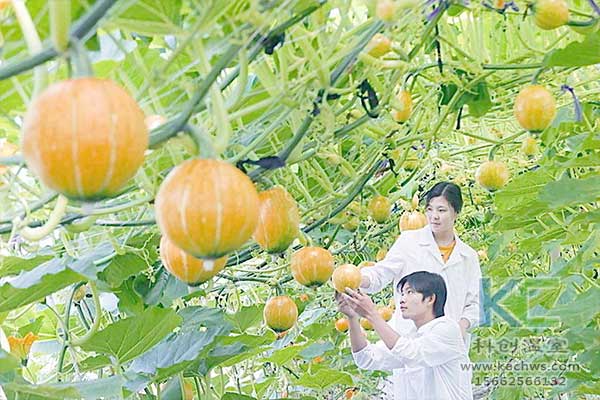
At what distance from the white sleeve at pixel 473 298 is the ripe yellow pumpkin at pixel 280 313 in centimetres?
150

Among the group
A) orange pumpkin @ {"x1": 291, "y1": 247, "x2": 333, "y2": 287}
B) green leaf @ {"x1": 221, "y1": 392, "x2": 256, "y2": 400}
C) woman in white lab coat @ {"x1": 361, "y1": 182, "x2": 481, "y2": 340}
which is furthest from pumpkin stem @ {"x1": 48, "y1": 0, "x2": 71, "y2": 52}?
woman in white lab coat @ {"x1": 361, "y1": 182, "x2": 481, "y2": 340}

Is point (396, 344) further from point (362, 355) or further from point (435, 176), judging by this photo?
point (435, 176)

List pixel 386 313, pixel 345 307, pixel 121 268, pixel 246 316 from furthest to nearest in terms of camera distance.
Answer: pixel 386 313
pixel 345 307
pixel 246 316
pixel 121 268

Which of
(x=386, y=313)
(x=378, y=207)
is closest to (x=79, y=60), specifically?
(x=378, y=207)

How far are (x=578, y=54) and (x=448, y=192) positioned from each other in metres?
1.61

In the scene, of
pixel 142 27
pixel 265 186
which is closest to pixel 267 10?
pixel 142 27

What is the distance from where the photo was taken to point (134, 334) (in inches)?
64.2

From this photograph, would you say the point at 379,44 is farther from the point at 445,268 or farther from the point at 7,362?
the point at 445,268

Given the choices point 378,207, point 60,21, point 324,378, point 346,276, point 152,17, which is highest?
point 60,21

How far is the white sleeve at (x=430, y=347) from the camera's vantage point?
290 centimetres

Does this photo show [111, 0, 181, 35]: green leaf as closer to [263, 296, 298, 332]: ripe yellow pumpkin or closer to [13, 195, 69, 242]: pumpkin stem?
[13, 195, 69, 242]: pumpkin stem

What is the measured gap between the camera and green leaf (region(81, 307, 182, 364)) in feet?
5.15

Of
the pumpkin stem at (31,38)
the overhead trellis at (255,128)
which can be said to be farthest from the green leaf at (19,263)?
the pumpkin stem at (31,38)

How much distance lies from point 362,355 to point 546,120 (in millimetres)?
1689
